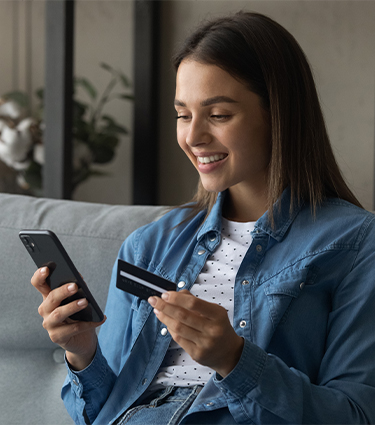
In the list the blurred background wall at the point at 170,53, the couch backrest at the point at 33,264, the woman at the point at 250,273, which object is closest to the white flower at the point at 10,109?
the blurred background wall at the point at 170,53

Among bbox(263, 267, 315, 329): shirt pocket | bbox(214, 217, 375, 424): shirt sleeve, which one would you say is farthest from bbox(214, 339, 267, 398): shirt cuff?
bbox(263, 267, 315, 329): shirt pocket

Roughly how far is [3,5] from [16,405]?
2357mm

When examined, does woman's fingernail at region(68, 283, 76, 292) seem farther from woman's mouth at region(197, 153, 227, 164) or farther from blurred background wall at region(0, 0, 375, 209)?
blurred background wall at region(0, 0, 375, 209)

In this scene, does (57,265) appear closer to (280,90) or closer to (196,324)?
(196,324)

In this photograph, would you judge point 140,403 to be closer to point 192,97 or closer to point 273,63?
point 192,97

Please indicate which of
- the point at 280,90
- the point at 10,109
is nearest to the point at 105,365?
the point at 280,90

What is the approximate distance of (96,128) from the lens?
257 centimetres

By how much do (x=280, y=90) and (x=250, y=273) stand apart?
0.34m

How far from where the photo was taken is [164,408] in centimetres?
86

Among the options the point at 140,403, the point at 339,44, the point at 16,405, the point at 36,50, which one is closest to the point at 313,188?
the point at 140,403

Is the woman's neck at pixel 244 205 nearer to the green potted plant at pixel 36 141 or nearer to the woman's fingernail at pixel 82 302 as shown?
the woman's fingernail at pixel 82 302

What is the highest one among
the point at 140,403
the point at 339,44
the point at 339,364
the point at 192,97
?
the point at 339,44

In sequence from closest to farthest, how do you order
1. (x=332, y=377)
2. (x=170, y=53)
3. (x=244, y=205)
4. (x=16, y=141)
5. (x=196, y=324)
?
(x=196, y=324) → (x=332, y=377) → (x=244, y=205) → (x=16, y=141) → (x=170, y=53)

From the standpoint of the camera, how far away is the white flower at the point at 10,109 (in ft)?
7.68
